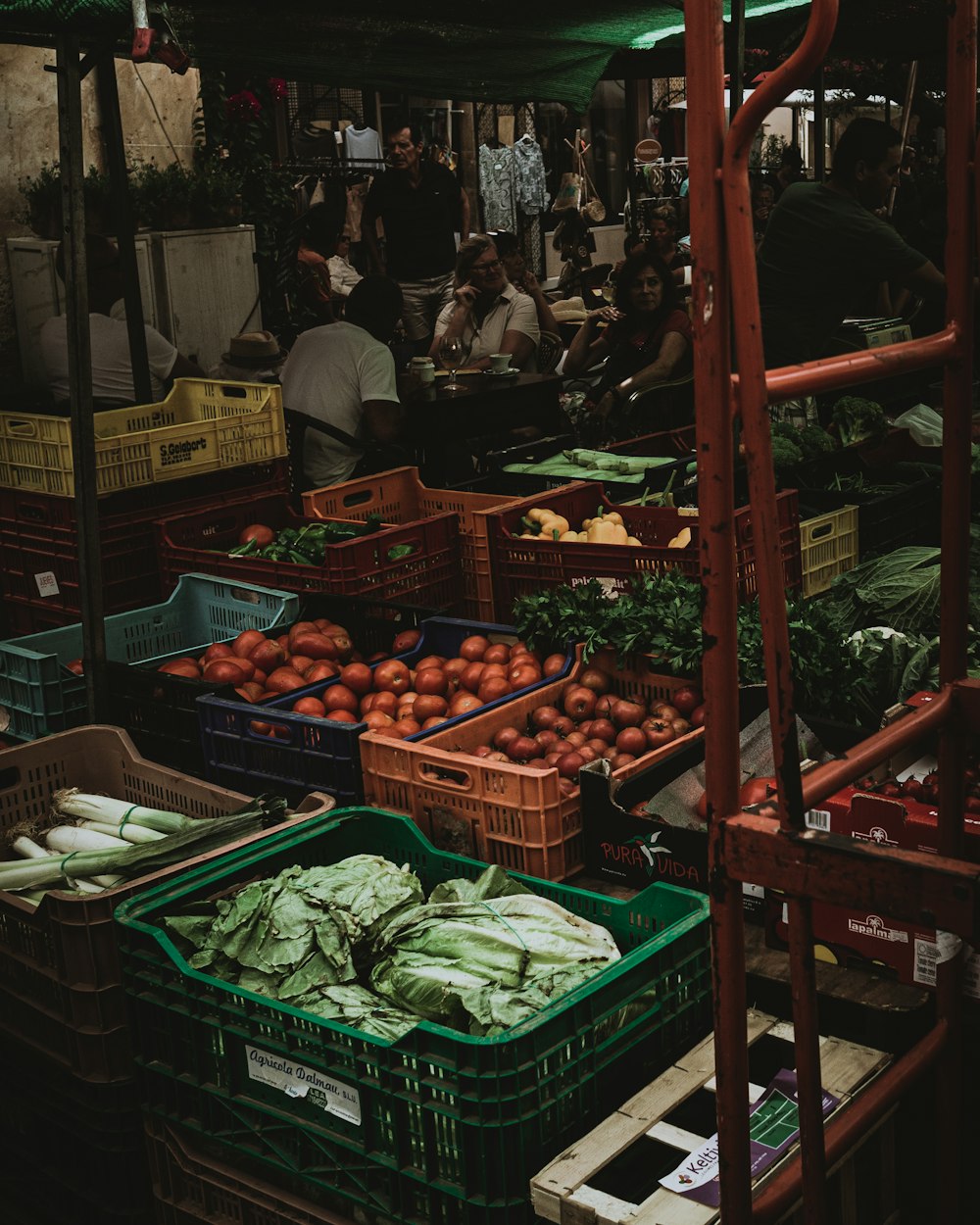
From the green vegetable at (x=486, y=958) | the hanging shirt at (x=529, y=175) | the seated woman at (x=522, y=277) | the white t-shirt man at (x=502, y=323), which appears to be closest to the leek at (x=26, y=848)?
the green vegetable at (x=486, y=958)

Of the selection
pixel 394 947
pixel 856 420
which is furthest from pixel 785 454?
pixel 394 947

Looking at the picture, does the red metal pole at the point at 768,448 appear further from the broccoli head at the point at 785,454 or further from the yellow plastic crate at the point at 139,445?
the broccoli head at the point at 785,454

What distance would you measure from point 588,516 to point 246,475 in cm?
152

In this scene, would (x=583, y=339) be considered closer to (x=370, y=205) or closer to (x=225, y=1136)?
(x=370, y=205)

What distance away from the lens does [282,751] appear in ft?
12.6

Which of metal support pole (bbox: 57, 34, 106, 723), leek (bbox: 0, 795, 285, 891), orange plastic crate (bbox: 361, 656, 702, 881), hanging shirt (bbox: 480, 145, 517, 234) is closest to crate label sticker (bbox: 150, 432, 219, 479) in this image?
metal support pole (bbox: 57, 34, 106, 723)

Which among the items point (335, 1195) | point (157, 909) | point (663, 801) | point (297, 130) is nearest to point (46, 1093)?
point (157, 909)

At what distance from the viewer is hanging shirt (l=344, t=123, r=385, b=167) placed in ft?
55.6

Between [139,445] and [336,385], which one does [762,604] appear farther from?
[336,385]

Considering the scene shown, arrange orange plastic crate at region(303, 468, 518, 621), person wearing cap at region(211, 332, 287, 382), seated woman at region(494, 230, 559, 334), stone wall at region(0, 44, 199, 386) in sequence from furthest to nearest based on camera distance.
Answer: seated woman at region(494, 230, 559, 334) < person wearing cap at region(211, 332, 287, 382) < stone wall at region(0, 44, 199, 386) < orange plastic crate at region(303, 468, 518, 621)

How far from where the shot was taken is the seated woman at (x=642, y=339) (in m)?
8.00

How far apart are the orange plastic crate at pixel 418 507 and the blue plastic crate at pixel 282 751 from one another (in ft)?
4.50

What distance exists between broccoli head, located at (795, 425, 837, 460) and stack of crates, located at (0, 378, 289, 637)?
8.03 ft

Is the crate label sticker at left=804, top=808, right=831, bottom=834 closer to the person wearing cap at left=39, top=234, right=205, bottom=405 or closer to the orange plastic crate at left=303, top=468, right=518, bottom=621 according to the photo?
the orange plastic crate at left=303, top=468, right=518, bottom=621
